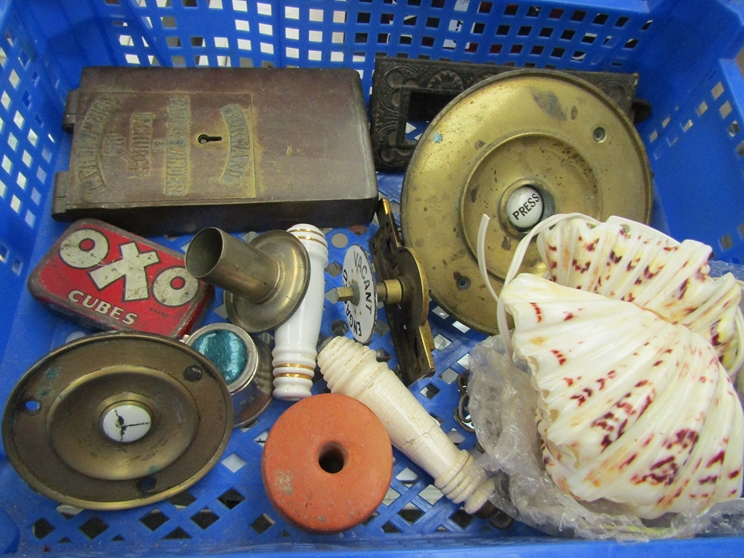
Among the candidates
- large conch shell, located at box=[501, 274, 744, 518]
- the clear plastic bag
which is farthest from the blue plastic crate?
large conch shell, located at box=[501, 274, 744, 518]

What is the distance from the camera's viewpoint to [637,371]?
526 millimetres

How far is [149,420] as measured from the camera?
0.59 meters

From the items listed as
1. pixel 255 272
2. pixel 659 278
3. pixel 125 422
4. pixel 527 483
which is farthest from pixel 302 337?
pixel 659 278

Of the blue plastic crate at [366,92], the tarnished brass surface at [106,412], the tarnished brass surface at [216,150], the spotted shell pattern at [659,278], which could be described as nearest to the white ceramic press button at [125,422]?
the tarnished brass surface at [106,412]

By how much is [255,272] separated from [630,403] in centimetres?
46

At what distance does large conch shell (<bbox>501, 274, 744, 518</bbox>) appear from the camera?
520 millimetres

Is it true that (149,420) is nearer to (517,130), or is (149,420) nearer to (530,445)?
(530,445)

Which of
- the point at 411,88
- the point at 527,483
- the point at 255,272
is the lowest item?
the point at 527,483

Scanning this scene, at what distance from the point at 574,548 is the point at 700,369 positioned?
221mm

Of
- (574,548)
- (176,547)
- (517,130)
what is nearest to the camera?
(574,548)

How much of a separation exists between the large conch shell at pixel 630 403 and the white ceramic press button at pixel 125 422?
1.38ft

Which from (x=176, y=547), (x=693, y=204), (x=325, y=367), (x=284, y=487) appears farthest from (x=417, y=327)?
(x=693, y=204)

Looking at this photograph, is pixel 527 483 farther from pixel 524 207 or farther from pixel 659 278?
pixel 524 207

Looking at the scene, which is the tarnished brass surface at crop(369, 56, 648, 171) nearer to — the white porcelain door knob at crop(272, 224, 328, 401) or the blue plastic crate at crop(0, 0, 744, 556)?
the blue plastic crate at crop(0, 0, 744, 556)
